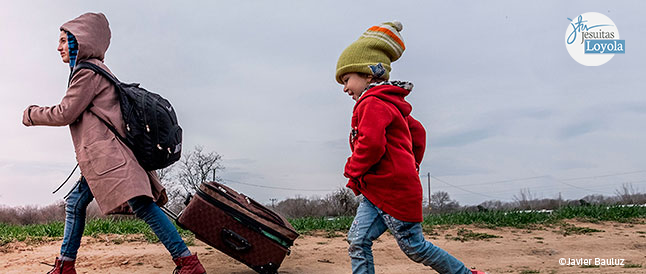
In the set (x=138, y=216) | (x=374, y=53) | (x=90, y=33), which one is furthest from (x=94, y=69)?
(x=374, y=53)

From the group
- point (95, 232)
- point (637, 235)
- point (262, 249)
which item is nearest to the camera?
point (262, 249)

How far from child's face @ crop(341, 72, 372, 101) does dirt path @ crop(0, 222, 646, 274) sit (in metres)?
2.14

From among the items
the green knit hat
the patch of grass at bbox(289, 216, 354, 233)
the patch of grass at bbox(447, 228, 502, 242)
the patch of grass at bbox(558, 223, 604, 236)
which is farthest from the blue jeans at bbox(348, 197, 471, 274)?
the patch of grass at bbox(558, 223, 604, 236)

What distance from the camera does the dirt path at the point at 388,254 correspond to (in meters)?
5.05

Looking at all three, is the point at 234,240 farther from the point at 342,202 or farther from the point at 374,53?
the point at 342,202

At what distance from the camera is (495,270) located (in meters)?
5.30

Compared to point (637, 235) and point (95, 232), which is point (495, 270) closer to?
point (637, 235)

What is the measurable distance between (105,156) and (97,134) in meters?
0.19

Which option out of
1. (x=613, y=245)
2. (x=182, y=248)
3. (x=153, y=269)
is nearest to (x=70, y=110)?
(x=182, y=248)

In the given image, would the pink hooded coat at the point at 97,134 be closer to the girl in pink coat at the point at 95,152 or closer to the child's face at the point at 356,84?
the girl in pink coat at the point at 95,152

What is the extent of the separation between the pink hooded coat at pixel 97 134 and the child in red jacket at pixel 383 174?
1620mm

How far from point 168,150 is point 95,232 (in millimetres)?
3600

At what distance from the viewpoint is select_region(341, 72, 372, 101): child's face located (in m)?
3.51

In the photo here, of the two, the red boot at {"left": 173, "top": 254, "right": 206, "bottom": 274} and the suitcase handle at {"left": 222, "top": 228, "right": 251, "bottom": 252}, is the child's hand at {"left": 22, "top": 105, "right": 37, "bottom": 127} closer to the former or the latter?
the red boot at {"left": 173, "top": 254, "right": 206, "bottom": 274}
